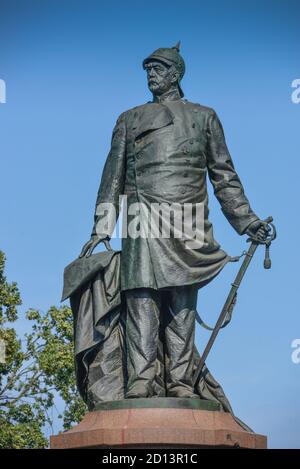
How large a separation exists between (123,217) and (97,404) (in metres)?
2.10

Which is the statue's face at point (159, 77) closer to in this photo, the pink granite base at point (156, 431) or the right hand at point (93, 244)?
the right hand at point (93, 244)

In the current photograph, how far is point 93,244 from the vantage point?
46.4 ft

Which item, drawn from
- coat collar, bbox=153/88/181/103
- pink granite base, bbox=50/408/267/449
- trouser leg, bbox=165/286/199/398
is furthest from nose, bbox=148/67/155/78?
pink granite base, bbox=50/408/267/449

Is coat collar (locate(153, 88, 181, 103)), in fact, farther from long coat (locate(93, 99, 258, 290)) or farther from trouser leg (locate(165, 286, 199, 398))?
trouser leg (locate(165, 286, 199, 398))

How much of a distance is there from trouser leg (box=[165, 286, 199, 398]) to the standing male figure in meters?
0.01

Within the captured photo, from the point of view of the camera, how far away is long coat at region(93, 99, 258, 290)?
45.1ft

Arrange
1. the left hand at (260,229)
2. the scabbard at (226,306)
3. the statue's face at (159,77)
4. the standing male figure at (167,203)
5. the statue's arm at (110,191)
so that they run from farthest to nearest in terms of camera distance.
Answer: the statue's face at (159,77), the statue's arm at (110,191), the left hand at (260,229), the scabbard at (226,306), the standing male figure at (167,203)

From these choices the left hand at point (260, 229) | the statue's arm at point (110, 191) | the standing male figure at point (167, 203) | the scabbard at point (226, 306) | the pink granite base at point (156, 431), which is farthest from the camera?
the statue's arm at point (110, 191)

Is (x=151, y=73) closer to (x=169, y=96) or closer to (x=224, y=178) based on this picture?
(x=169, y=96)

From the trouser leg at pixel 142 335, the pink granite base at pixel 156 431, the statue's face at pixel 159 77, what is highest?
the statue's face at pixel 159 77

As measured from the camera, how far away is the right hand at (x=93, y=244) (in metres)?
14.1

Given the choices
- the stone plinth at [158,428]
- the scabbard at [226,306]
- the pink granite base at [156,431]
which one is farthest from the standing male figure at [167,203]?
the pink granite base at [156,431]

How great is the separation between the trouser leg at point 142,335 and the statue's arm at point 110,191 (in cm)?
78

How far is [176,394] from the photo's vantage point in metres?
13.5
